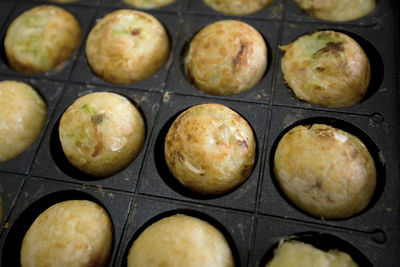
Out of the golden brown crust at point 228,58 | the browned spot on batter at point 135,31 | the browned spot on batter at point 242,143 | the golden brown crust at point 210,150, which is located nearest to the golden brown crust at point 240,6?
the golden brown crust at point 228,58

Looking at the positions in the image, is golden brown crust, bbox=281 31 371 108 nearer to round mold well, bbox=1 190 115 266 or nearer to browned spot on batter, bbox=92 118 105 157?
browned spot on batter, bbox=92 118 105 157

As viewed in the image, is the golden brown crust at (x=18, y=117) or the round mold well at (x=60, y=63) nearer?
the golden brown crust at (x=18, y=117)

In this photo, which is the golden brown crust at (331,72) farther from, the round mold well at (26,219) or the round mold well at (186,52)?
the round mold well at (26,219)

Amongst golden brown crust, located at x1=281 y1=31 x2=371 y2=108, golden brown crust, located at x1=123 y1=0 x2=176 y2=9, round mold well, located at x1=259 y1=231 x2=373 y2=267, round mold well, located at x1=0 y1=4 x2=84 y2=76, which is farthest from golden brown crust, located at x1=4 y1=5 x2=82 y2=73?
round mold well, located at x1=259 y1=231 x2=373 y2=267

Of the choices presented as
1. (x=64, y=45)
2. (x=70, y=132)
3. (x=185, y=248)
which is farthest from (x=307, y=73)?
(x=64, y=45)

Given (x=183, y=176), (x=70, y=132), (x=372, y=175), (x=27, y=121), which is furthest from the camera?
(x=27, y=121)

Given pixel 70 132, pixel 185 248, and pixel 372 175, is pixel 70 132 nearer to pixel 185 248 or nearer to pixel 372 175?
pixel 185 248

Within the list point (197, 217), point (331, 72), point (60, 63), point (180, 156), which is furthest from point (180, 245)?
point (60, 63)
